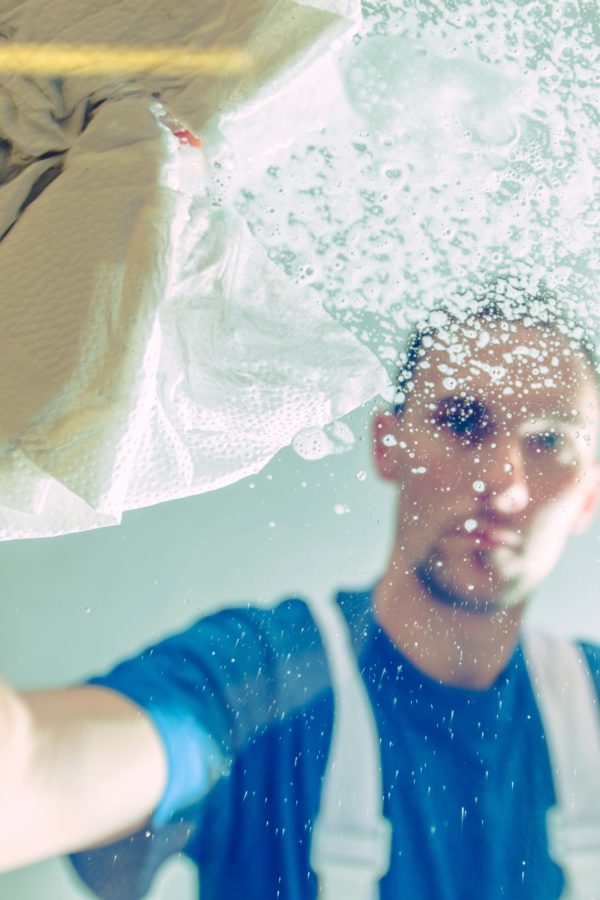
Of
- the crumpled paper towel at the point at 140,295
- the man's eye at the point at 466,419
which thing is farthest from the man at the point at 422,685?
the crumpled paper towel at the point at 140,295

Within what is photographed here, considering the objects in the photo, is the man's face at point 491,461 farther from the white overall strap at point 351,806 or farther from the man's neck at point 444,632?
the white overall strap at point 351,806

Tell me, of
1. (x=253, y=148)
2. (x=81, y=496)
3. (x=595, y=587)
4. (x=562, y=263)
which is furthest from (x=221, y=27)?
(x=595, y=587)

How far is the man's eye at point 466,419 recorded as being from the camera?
0.74m

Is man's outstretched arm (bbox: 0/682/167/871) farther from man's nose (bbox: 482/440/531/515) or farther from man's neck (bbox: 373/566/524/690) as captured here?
man's nose (bbox: 482/440/531/515)

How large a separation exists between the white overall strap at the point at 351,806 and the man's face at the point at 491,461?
4.9 inches

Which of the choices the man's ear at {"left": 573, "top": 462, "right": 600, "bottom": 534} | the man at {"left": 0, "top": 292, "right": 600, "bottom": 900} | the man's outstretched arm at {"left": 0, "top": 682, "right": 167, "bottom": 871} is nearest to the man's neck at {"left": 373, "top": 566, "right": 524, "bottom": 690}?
the man at {"left": 0, "top": 292, "right": 600, "bottom": 900}

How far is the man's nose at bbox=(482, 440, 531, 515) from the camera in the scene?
0.74 metres

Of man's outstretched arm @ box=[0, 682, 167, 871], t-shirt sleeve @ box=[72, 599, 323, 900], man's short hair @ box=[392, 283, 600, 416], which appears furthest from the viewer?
man's short hair @ box=[392, 283, 600, 416]

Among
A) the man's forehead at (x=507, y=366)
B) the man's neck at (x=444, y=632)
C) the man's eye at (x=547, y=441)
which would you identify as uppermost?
the man's forehead at (x=507, y=366)

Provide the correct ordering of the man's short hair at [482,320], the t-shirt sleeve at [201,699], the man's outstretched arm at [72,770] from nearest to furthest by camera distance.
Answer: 1. the man's outstretched arm at [72,770]
2. the t-shirt sleeve at [201,699]
3. the man's short hair at [482,320]

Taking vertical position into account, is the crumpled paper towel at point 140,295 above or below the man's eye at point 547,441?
above

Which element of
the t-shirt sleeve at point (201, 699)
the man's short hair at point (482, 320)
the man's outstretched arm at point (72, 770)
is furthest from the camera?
the man's short hair at point (482, 320)

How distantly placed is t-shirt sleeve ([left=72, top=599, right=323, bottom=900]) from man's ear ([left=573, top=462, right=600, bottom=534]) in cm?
29

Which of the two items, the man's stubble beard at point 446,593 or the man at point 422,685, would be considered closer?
the man at point 422,685
